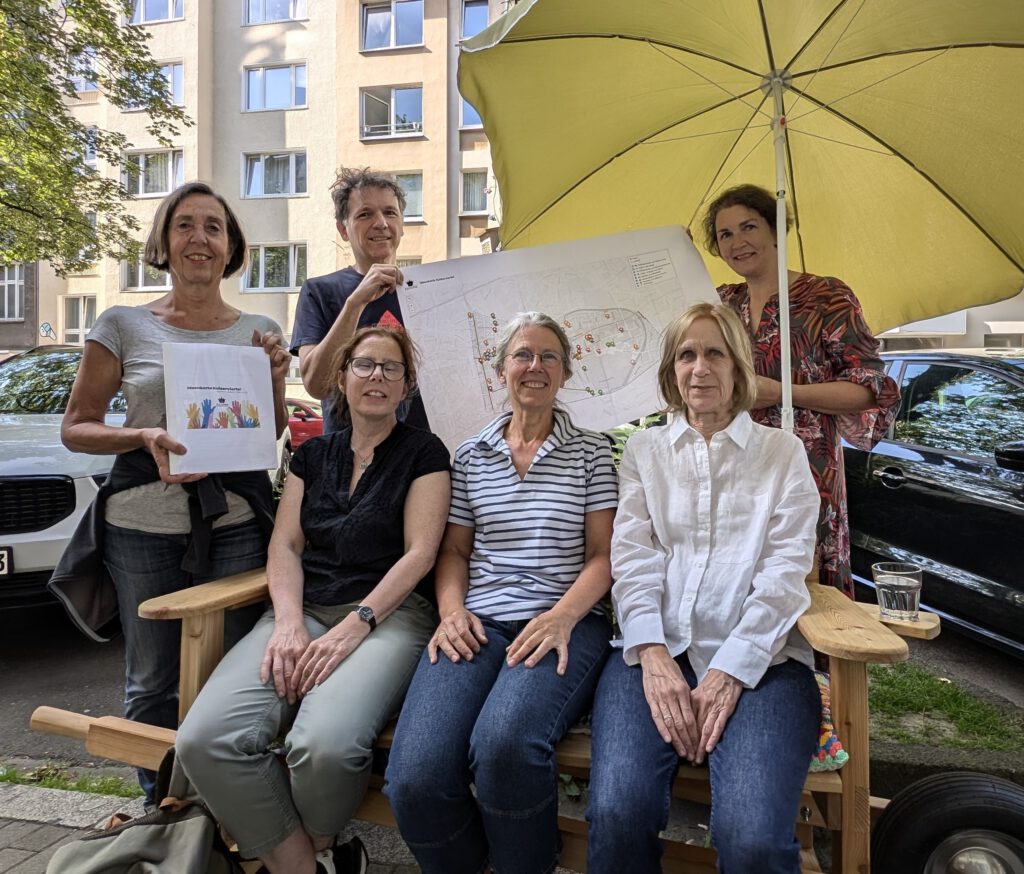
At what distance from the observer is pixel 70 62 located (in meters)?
10.6

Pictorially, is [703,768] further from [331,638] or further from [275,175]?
[275,175]

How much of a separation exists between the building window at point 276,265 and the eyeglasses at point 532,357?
19105 mm

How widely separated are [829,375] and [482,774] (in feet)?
5.34

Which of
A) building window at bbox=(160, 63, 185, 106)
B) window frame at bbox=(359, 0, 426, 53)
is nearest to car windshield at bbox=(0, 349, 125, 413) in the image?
window frame at bbox=(359, 0, 426, 53)

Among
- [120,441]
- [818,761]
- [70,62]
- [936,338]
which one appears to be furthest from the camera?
[936,338]

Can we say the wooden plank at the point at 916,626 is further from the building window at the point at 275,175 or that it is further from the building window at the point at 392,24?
the building window at the point at 392,24

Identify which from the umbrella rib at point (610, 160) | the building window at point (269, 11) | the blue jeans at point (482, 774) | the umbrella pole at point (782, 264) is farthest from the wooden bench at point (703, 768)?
the building window at point (269, 11)

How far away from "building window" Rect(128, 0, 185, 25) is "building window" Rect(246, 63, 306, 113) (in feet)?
8.16

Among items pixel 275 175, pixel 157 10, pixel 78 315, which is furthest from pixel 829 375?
pixel 78 315

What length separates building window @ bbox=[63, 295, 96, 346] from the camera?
22234 mm

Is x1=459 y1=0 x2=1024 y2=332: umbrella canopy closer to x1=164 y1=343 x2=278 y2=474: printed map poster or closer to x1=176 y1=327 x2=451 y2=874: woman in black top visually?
x1=176 y1=327 x2=451 y2=874: woman in black top

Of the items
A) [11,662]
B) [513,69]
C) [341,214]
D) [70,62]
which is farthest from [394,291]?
[70,62]

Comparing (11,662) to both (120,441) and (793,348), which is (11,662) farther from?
(793,348)

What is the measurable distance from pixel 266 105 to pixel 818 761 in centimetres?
2251
